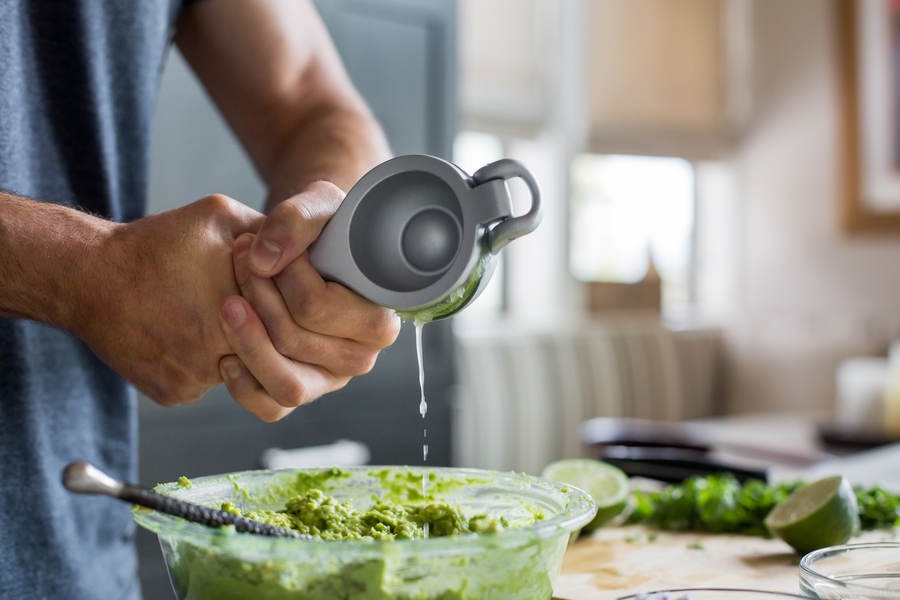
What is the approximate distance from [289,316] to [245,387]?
79 mm

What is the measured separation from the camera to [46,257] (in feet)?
2.65

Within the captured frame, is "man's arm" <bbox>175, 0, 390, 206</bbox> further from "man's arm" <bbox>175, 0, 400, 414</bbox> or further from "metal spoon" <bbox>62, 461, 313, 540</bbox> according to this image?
"metal spoon" <bbox>62, 461, 313, 540</bbox>

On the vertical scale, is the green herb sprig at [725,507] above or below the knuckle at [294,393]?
below

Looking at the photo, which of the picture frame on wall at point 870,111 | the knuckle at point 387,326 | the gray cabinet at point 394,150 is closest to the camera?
the knuckle at point 387,326

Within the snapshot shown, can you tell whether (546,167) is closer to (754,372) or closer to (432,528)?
(754,372)

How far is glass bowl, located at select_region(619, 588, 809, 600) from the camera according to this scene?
2.17 ft

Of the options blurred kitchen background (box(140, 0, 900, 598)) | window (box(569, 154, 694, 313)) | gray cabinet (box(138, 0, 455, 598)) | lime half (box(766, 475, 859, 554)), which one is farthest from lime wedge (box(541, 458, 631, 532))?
window (box(569, 154, 694, 313))

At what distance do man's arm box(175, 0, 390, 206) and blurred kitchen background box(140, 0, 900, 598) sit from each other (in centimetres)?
187

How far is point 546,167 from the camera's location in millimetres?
3850

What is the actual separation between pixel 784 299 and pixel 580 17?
1637 millimetres

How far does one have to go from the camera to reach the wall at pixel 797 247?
13.2 feet

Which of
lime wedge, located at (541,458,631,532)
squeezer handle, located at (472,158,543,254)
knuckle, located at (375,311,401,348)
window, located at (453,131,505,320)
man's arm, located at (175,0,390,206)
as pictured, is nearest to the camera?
squeezer handle, located at (472,158,543,254)

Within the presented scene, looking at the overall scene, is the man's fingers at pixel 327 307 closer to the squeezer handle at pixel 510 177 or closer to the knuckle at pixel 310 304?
the knuckle at pixel 310 304

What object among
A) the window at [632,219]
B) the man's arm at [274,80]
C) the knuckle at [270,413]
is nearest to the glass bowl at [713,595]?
the knuckle at [270,413]
